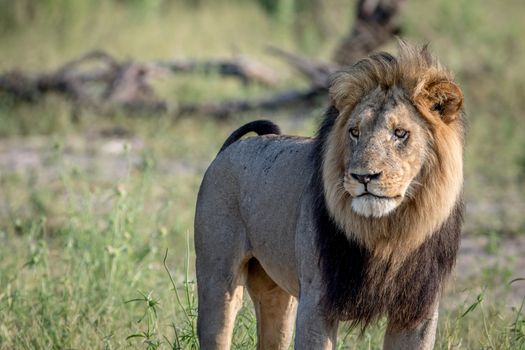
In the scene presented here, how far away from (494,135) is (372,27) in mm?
1691

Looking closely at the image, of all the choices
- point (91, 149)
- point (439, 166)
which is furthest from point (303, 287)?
point (91, 149)

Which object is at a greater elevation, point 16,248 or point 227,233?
point 227,233

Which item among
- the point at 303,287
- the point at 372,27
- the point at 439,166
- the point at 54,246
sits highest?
the point at 372,27

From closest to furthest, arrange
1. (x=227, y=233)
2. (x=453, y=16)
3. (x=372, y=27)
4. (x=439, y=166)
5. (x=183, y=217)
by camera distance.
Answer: (x=439, y=166) < (x=227, y=233) < (x=183, y=217) < (x=372, y=27) < (x=453, y=16)

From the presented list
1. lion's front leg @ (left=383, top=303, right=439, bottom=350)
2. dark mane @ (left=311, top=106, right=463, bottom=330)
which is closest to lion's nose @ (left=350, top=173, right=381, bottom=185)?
dark mane @ (left=311, top=106, right=463, bottom=330)

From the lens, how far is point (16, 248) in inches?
252

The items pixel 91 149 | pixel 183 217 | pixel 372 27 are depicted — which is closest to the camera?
pixel 183 217

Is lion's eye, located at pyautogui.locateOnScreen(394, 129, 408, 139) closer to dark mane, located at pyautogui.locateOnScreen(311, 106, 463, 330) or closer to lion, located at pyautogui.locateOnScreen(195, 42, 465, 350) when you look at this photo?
lion, located at pyautogui.locateOnScreen(195, 42, 465, 350)

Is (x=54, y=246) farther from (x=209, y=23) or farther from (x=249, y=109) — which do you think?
(x=209, y=23)

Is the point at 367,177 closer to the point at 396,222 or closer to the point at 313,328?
the point at 396,222

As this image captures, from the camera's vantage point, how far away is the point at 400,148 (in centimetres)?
365

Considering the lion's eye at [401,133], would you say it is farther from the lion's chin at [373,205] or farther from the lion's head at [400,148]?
the lion's chin at [373,205]

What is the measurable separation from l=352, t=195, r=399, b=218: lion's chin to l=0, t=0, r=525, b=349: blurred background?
0.69 meters

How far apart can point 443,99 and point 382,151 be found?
31 cm
